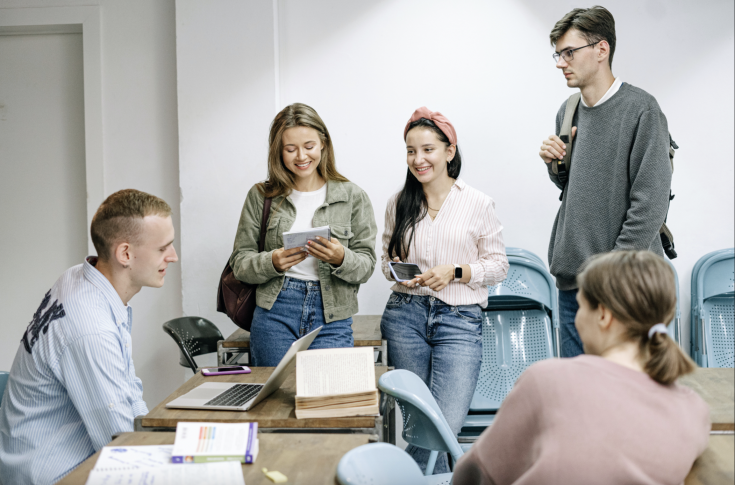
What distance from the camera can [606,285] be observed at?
4.13ft

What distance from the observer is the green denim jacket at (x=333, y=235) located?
2.68m

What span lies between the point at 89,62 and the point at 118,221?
2488 millimetres

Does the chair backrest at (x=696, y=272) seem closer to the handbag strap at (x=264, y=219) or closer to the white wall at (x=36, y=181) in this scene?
the handbag strap at (x=264, y=219)

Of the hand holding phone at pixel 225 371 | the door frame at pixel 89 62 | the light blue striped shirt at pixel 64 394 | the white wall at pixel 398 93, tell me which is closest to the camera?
the light blue striped shirt at pixel 64 394

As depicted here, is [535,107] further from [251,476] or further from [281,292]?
[251,476]

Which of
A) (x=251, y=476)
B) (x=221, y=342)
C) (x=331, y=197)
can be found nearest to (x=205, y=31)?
(x=331, y=197)

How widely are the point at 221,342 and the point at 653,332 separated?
2343 mm

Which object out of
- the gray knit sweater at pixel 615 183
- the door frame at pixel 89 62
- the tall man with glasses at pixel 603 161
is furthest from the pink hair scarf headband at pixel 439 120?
the door frame at pixel 89 62

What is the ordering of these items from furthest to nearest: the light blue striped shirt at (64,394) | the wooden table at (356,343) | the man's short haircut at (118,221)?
the wooden table at (356,343) → the man's short haircut at (118,221) → the light blue striped shirt at (64,394)

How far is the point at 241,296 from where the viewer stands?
9.32 ft

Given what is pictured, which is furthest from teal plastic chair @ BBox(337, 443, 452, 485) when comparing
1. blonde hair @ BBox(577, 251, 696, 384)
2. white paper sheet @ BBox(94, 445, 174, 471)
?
blonde hair @ BBox(577, 251, 696, 384)

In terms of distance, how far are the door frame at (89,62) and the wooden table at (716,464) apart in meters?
3.70

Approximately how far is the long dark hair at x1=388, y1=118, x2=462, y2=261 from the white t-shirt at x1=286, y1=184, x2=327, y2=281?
403 millimetres

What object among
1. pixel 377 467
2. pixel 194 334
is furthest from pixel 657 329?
pixel 194 334
